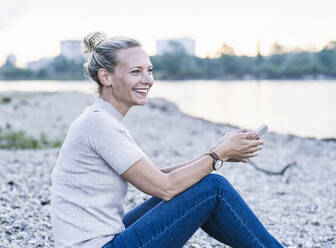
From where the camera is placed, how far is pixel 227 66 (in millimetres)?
92500

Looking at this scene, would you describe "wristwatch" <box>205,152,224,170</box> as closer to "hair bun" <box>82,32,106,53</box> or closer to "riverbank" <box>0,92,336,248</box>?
"hair bun" <box>82,32,106,53</box>

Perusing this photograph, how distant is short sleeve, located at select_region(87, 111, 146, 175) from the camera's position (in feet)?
6.88

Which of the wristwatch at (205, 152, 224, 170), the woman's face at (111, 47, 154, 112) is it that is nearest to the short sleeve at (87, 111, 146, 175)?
the woman's face at (111, 47, 154, 112)

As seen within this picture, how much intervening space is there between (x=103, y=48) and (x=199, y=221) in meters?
1.15

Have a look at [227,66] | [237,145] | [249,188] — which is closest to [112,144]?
[237,145]

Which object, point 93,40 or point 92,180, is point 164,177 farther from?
point 93,40

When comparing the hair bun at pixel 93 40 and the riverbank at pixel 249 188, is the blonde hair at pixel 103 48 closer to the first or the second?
the hair bun at pixel 93 40

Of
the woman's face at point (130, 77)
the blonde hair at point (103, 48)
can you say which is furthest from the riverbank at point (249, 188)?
the blonde hair at point (103, 48)

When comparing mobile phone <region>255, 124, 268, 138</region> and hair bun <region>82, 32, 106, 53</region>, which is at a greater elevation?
hair bun <region>82, 32, 106, 53</region>

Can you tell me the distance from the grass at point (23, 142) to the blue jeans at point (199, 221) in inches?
297

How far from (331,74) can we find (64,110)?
241ft

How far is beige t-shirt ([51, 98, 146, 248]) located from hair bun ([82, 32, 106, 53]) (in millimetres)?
409

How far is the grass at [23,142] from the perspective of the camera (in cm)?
934

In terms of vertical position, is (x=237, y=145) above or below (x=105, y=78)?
below
